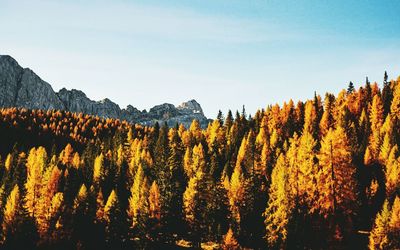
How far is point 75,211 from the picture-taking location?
256ft

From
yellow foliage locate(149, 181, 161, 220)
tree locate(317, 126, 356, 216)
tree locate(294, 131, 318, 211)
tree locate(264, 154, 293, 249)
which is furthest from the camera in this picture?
yellow foliage locate(149, 181, 161, 220)

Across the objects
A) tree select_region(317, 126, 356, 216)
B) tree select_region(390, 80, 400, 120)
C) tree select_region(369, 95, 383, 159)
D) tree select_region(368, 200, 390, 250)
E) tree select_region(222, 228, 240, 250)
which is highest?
tree select_region(390, 80, 400, 120)

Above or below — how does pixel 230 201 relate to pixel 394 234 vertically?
above

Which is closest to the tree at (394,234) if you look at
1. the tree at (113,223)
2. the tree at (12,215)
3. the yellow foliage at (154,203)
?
the yellow foliage at (154,203)

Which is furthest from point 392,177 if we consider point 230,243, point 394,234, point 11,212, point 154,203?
point 11,212

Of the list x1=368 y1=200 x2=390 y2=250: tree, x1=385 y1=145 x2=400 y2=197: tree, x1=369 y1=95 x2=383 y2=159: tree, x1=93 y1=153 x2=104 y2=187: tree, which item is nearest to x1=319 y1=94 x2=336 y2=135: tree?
x1=369 y1=95 x2=383 y2=159: tree

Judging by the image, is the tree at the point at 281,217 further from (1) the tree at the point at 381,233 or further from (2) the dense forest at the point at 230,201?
(1) the tree at the point at 381,233

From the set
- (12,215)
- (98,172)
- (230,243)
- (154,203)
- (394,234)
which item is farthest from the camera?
(98,172)

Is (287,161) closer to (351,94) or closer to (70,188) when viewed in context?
(70,188)

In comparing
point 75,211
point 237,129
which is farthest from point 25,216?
point 237,129

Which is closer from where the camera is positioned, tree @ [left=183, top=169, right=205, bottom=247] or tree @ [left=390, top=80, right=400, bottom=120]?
tree @ [left=183, top=169, right=205, bottom=247]

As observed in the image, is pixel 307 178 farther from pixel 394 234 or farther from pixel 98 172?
pixel 98 172

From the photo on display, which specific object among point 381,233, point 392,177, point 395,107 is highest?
point 395,107

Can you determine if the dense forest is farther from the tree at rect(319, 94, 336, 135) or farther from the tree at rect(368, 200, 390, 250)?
the tree at rect(319, 94, 336, 135)
